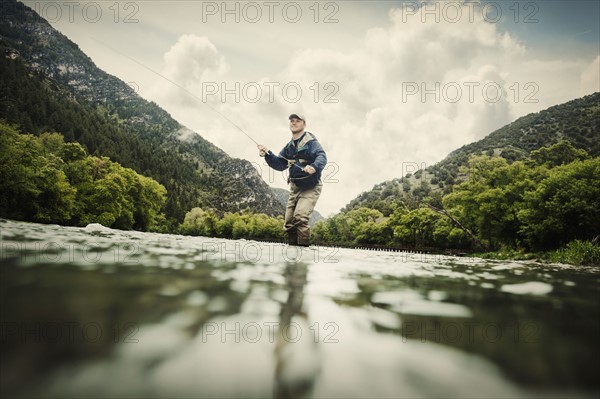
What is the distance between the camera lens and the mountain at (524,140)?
4791 inches

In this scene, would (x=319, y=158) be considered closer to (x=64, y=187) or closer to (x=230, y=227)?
(x=64, y=187)

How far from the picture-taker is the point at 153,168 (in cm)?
15738

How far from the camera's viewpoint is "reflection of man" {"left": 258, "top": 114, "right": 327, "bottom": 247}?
892 cm

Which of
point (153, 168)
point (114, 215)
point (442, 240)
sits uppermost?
point (153, 168)

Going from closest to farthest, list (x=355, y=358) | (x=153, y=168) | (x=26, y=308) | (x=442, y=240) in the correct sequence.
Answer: (x=355, y=358) → (x=26, y=308) → (x=442, y=240) → (x=153, y=168)

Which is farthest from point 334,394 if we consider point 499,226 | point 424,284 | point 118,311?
point 499,226

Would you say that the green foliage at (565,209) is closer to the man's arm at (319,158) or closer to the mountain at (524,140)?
the man's arm at (319,158)

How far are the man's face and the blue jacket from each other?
246 millimetres

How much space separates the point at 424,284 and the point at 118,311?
2739mm

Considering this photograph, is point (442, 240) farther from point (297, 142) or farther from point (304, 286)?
point (304, 286)

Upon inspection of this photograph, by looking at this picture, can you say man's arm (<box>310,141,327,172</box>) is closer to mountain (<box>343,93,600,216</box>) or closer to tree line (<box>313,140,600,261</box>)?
tree line (<box>313,140,600,261</box>)

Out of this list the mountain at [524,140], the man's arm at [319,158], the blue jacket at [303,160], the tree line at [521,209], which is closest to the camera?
the man's arm at [319,158]

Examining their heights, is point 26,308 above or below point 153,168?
below

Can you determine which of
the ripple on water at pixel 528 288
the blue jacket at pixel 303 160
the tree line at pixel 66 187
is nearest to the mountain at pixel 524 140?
the tree line at pixel 66 187
